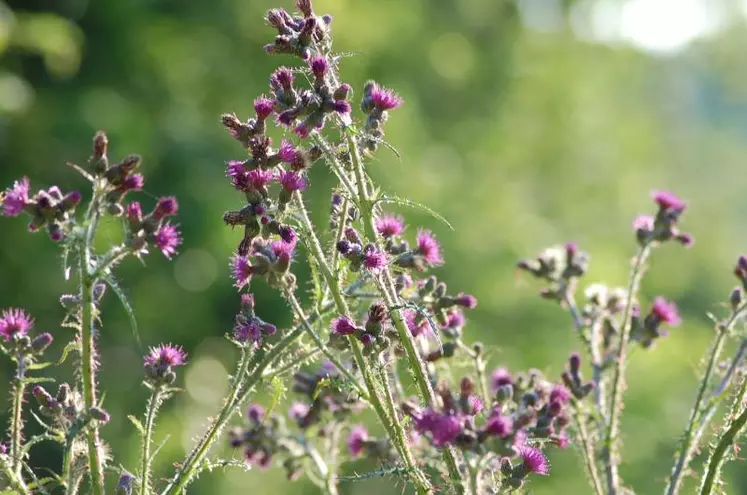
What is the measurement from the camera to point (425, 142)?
39.6 feet

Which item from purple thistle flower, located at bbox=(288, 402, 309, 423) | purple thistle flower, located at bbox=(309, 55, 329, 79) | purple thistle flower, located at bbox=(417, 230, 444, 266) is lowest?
purple thistle flower, located at bbox=(288, 402, 309, 423)

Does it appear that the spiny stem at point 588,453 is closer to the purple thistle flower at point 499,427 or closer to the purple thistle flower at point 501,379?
the purple thistle flower at point 501,379

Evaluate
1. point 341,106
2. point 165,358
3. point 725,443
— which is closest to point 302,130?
point 341,106

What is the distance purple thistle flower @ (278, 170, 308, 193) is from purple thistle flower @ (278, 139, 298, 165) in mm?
25

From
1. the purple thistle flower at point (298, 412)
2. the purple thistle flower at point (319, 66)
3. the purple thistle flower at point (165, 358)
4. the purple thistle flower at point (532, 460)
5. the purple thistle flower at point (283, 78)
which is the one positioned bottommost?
the purple thistle flower at point (532, 460)

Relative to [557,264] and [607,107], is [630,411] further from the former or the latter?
[557,264]

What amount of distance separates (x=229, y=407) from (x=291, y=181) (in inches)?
15.1

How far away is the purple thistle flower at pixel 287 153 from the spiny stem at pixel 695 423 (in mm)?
877

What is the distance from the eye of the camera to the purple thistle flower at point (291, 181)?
1.48 m

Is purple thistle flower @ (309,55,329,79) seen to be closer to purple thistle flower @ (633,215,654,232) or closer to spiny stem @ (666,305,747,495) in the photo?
spiny stem @ (666,305,747,495)

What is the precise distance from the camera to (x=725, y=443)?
4.79 feet

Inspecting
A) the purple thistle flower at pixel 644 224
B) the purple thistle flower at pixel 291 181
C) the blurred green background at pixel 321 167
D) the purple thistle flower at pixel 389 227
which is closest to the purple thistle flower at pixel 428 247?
the purple thistle flower at pixel 389 227

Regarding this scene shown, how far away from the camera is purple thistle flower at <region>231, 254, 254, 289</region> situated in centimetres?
150

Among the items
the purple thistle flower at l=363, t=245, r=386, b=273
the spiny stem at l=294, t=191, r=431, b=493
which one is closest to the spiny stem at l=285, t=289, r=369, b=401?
the spiny stem at l=294, t=191, r=431, b=493
